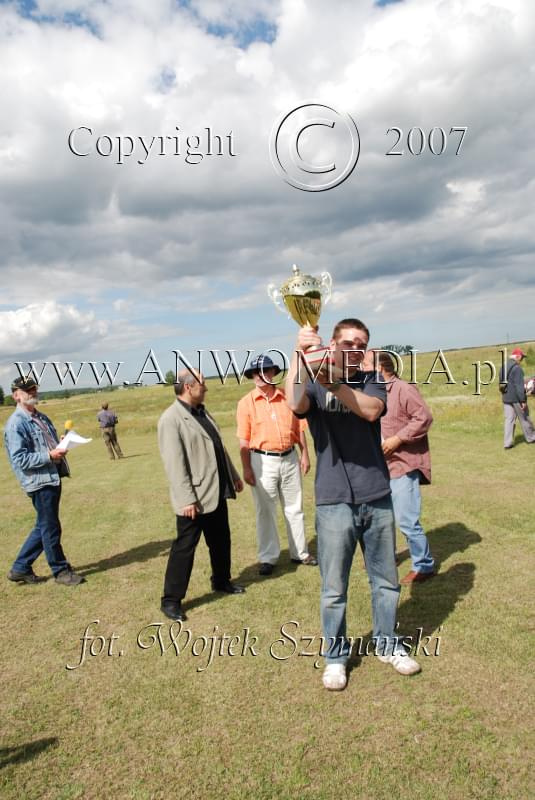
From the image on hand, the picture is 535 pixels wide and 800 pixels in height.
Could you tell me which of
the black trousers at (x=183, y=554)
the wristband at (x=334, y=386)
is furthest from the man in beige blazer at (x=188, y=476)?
the wristband at (x=334, y=386)

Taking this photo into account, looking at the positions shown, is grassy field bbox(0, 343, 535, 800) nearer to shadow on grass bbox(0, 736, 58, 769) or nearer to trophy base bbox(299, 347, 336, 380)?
shadow on grass bbox(0, 736, 58, 769)

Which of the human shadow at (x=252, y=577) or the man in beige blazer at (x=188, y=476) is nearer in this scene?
the man in beige blazer at (x=188, y=476)

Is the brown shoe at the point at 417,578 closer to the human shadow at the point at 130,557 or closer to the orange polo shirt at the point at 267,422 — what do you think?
the orange polo shirt at the point at 267,422

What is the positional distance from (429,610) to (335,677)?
1.61 m

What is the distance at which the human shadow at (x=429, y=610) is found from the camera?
4.51 meters

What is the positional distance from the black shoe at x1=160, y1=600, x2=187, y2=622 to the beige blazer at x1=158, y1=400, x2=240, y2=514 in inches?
37.4

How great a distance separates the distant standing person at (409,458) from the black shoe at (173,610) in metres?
2.47

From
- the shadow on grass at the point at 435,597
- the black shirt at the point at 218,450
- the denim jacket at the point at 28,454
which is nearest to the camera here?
the shadow on grass at the point at 435,597

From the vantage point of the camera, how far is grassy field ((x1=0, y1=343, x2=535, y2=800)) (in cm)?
315

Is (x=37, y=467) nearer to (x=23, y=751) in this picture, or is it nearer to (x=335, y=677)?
(x=23, y=751)

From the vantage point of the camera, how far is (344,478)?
385cm

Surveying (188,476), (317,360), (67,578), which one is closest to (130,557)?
(67,578)

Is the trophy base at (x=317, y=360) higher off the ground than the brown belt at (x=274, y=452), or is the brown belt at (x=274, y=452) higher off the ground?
the trophy base at (x=317, y=360)

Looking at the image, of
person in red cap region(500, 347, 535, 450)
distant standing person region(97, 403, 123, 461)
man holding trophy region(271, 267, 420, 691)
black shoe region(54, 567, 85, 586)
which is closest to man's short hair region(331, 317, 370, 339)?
man holding trophy region(271, 267, 420, 691)
